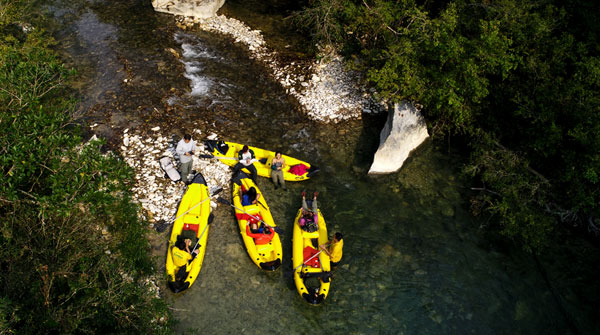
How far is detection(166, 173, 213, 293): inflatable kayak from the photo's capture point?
32.9 ft

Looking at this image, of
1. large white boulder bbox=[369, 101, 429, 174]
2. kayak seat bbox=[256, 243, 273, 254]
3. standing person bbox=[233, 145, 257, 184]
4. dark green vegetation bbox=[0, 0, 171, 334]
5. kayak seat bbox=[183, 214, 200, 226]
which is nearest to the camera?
dark green vegetation bbox=[0, 0, 171, 334]

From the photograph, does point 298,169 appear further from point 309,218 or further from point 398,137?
point 398,137

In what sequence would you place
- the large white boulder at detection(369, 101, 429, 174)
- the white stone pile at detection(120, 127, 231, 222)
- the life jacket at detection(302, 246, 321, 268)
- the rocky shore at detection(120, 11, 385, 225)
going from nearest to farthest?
the life jacket at detection(302, 246, 321, 268) → the white stone pile at detection(120, 127, 231, 222) → the rocky shore at detection(120, 11, 385, 225) → the large white boulder at detection(369, 101, 429, 174)

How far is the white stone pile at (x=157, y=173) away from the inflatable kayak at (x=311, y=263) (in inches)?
120

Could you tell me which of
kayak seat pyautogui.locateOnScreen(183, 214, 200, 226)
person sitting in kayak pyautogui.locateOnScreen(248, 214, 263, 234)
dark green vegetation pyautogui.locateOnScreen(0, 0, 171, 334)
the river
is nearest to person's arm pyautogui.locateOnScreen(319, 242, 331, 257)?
the river

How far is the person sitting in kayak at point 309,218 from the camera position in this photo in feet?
36.4

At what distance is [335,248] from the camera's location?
408 inches

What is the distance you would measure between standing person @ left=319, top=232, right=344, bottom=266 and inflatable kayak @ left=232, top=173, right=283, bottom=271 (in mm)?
1286

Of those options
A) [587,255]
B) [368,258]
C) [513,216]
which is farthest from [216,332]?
[587,255]

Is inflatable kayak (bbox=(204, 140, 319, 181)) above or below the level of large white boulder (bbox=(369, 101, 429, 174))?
below

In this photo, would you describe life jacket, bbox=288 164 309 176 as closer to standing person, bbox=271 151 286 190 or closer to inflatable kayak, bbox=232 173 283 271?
standing person, bbox=271 151 286 190

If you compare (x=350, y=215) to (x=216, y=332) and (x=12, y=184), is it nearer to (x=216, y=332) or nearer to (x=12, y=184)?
(x=216, y=332)

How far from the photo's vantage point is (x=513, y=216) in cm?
1140

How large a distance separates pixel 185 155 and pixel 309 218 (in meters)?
4.39
